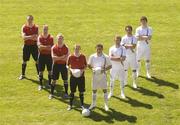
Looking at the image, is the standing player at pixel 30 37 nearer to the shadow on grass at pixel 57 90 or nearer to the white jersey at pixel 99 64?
the shadow on grass at pixel 57 90

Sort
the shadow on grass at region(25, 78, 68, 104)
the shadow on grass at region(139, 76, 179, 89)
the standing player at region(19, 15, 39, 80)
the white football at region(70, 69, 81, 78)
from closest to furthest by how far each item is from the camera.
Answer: the white football at region(70, 69, 81, 78) < the shadow on grass at region(25, 78, 68, 104) < the standing player at region(19, 15, 39, 80) < the shadow on grass at region(139, 76, 179, 89)

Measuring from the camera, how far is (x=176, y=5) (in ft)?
119

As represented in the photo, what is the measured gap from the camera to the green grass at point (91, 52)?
1953cm

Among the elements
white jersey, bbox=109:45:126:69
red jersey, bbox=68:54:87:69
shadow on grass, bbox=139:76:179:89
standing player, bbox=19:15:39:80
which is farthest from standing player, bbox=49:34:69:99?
shadow on grass, bbox=139:76:179:89

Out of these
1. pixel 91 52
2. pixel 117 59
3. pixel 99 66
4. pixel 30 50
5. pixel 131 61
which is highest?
pixel 30 50

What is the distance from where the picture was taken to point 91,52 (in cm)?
2727

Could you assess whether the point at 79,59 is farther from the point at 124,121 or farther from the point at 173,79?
the point at 173,79

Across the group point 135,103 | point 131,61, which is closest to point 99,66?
point 135,103

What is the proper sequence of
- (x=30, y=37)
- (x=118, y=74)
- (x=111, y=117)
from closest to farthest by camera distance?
(x=111, y=117), (x=118, y=74), (x=30, y=37)

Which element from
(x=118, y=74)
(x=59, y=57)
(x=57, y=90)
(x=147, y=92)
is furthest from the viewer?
(x=57, y=90)

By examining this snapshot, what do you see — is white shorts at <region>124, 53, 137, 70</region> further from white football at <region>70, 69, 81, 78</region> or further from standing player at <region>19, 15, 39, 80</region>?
standing player at <region>19, 15, 39, 80</region>

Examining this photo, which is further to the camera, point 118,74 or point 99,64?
point 118,74

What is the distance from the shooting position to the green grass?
1953 cm

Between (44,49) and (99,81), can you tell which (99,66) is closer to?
(99,81)
